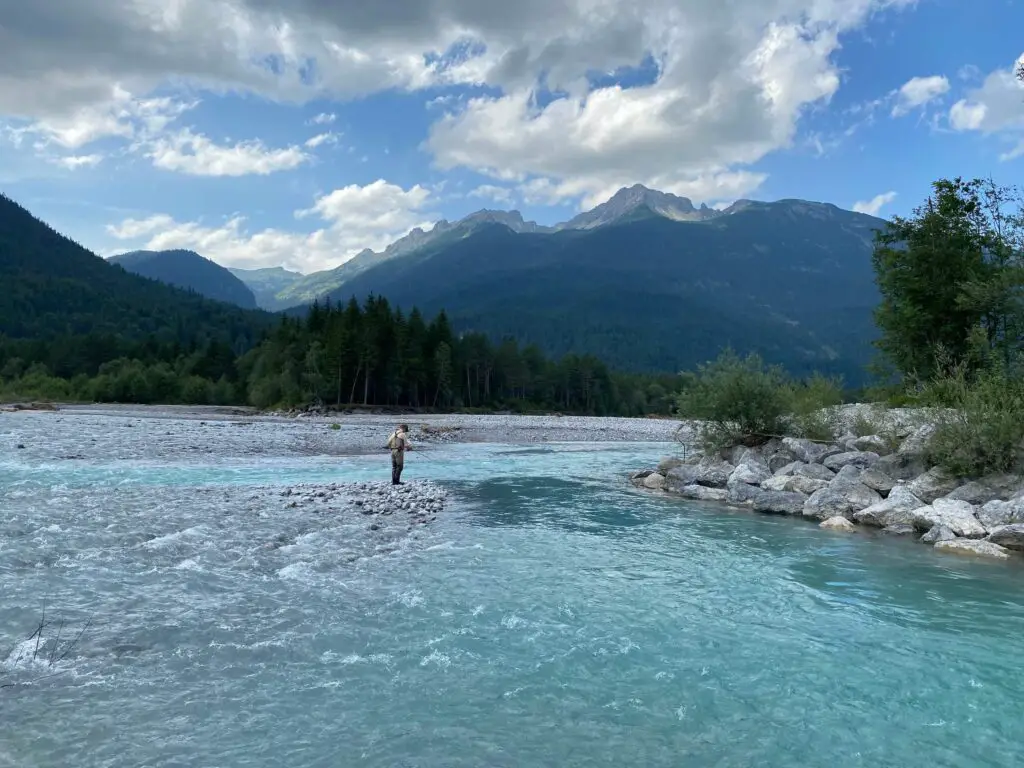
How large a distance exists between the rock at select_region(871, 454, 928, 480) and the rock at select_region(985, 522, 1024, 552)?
6.60m

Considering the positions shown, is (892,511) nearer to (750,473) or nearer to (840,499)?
(840,499)

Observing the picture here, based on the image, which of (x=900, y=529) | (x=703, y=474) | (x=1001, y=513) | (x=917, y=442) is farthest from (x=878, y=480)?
(x=703, y=474)

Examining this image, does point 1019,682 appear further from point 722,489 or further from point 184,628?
point 722,489

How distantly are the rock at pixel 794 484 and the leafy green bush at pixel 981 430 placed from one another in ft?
13.3

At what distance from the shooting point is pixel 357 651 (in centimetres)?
1025

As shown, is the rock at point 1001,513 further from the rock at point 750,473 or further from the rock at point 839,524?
the rock at point 750,473

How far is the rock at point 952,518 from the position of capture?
19.2m

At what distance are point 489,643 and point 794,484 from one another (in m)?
18.9

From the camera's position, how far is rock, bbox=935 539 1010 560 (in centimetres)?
1756

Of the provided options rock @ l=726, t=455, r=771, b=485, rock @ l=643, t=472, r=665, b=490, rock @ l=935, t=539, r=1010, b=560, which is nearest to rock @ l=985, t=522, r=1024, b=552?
rock @ l=935, t=539, r=1010, b=560

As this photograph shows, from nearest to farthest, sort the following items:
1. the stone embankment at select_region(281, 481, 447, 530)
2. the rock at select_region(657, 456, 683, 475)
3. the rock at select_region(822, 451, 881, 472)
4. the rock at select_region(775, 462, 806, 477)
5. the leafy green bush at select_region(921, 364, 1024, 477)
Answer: the stone embankment at select_region(281, 481, 447, 530)
the leafy green bush at select_region(921, 364, 1024, 477)
the rock at select_region(822, 451, 881, 472)
the rock at select_region(775, 462, 806, 477)
the rock at select_region(657, 456, 683, 475)

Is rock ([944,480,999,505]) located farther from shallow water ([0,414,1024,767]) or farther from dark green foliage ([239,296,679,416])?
dark green foliage ([239,296,679,416])

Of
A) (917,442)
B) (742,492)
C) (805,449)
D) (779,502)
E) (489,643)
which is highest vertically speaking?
(917,442)

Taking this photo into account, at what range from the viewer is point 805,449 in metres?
30.1
